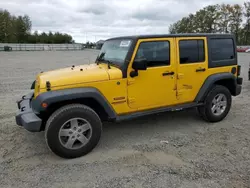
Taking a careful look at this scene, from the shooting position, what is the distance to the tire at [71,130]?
3469 mm

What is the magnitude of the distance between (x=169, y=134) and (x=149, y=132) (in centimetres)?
39

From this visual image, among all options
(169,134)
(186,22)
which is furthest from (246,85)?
(186,22)

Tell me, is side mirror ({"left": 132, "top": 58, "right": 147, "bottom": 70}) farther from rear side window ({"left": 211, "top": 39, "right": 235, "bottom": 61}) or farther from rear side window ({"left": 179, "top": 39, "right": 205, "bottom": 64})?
rear side window ({"left": 211, "top": 39, "right": 235, "bottom": 61})

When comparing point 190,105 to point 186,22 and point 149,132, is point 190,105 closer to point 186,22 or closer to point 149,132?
point 149,132

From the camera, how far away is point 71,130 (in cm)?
362

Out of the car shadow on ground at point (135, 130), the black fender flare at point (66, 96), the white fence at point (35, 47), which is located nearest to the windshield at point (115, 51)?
the black fender flare at point (66, 96)

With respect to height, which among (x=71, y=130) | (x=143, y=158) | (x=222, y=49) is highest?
(x=222, y=49)

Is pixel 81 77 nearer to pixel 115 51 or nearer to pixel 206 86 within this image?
pixel 115 51

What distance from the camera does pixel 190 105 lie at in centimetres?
476

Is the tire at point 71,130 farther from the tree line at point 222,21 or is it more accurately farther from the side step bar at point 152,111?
the tree line at point 222,21

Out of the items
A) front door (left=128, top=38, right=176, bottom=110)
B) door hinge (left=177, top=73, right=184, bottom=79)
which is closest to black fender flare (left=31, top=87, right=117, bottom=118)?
front door (left=128, top=38, right=176, bottom=110)

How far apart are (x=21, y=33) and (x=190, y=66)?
3004 inches

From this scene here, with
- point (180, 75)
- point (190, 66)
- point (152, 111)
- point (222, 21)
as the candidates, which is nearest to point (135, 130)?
point (152, 111)

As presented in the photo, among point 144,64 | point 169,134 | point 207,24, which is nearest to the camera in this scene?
point 144,64
